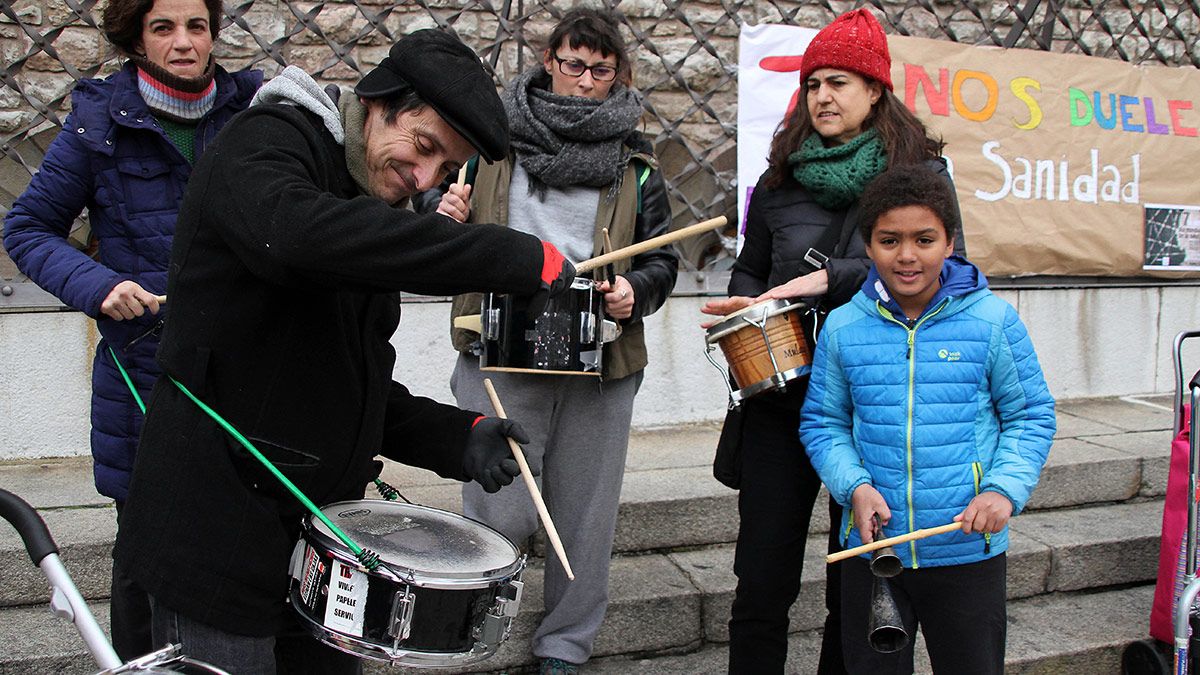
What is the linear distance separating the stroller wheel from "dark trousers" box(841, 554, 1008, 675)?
1.28 meters

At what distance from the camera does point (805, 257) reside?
3.08m

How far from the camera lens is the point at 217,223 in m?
1.79

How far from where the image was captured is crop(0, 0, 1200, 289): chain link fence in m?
4.82

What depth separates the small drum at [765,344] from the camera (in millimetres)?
2916

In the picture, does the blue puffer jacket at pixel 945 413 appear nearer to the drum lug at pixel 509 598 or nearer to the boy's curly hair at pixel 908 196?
the boy's curly hair at pixel 908 196

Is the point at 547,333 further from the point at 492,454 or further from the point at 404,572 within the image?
the point at 404,572

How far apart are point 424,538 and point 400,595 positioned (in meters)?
0.24

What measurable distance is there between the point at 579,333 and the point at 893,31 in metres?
3.32

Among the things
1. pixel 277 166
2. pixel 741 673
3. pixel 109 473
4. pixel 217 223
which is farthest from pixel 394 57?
pixel 741 673

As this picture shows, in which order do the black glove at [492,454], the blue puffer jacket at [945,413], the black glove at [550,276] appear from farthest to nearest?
the blue puffer jacket at [945,413], the black glove at [492,454], the black glove at [550,276]

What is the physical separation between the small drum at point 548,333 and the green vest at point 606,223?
0.80 ft

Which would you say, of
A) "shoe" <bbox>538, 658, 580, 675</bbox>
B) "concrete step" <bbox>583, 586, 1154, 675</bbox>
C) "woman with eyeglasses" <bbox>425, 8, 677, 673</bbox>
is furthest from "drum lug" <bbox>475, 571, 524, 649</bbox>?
"concrete step" <bbox>583, 586, 1154, 675</bbox>

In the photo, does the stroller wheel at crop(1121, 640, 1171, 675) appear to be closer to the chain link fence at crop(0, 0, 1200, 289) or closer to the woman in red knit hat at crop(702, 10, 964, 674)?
the woman in red knit hat at crop(702, 10, 964, 674)

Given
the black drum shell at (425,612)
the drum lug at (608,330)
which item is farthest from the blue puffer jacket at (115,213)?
the drum lug at (608,330)
